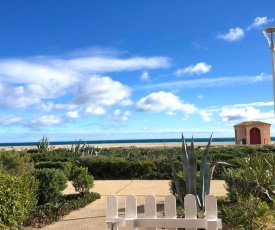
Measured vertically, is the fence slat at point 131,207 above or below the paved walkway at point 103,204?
above

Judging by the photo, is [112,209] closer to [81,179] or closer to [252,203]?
[252,203]

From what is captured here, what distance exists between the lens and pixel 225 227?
5.42m

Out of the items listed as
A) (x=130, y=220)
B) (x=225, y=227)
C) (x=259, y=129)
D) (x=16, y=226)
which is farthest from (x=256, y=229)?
(x=259, y=129)

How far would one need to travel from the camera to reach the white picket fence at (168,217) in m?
3.66

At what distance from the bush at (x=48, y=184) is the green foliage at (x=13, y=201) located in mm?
1979

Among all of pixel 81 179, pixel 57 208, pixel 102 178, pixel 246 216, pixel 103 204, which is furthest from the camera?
pixel 102 178

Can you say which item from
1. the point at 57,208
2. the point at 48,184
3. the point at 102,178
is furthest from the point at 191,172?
the point at 102,178

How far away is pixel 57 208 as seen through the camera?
7.89 meters

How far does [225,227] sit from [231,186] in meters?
2.34

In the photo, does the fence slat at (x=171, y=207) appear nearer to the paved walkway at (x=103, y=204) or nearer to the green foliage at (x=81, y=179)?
the paved walkway at (x=103, y=204)

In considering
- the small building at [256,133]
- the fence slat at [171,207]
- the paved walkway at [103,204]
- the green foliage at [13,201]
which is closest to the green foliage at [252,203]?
the fence slat at [171,207]

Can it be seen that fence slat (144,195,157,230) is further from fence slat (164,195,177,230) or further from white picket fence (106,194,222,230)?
fence slat (164,195,177,230)

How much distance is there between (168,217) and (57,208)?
459 centimetres

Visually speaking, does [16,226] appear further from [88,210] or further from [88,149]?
[88,149]
